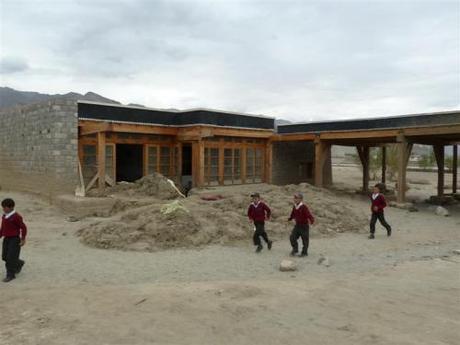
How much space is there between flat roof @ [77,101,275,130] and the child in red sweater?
958cm

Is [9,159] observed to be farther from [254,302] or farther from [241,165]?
[254,302]

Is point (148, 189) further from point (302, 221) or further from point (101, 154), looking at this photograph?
point (302, 221)

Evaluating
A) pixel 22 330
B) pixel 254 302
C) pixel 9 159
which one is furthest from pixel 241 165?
pixel 22 330

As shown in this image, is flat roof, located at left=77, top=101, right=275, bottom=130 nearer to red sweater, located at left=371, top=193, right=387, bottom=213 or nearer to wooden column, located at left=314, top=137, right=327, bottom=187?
wooden column, located at left=314, top=137, right=327, bottom=187

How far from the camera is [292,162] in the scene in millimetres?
23609

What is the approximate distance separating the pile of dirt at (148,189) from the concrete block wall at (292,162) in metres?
8.32

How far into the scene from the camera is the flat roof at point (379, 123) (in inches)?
605

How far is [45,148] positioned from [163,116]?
5.13 m

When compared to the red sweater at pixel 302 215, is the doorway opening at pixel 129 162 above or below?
above

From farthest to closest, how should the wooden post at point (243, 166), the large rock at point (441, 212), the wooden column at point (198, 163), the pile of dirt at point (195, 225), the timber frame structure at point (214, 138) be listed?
the wooden post at point (243, 166)
the wooden column at point (198, 163)
the timber frame structure at point (214, 138)
the large rock at point (441, 212)
the pile of dirt at point (195, 225)

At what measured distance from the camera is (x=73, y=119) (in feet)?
51.4

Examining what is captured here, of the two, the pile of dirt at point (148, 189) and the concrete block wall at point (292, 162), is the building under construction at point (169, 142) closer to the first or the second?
the concrete block wall at point (292, 162)

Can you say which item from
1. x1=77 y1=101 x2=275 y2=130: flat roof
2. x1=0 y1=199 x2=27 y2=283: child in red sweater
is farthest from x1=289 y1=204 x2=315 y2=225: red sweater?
x1=77 y1=101 x2=275 y2=130: flat roof

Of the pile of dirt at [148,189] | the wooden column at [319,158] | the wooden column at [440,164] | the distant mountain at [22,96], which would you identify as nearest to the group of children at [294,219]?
the pile of dirt at [148,189]
